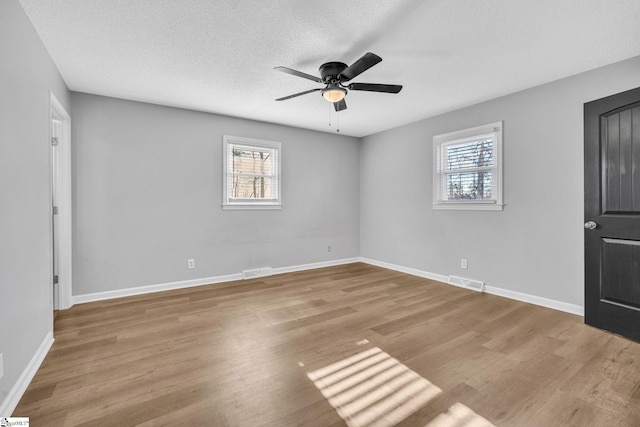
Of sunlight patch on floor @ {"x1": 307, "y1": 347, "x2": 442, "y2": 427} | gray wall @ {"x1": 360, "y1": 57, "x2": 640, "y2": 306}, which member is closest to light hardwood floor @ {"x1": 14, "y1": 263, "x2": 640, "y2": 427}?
sunlight patch on floor @ {"x1": 307, "y1": 347, "x2": 442, "y2": 427}

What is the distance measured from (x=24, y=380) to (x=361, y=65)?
3.21 m

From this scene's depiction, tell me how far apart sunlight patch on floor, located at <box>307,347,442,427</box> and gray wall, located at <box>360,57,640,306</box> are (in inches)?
95.0

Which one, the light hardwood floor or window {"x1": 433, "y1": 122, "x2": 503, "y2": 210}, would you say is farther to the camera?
window {"x1": 433, "y1": 122, "x2": 503, "y2": 210}

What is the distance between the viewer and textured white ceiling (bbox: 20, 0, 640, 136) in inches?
80.4

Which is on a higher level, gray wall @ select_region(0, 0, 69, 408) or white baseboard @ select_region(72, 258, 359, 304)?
gray wall @ select_region(0, 0, 69, 408)

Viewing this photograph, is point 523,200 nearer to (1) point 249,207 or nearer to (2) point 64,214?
(1) point 249,207

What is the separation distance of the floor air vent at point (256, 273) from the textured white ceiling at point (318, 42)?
2653 mm

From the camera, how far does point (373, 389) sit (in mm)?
1860

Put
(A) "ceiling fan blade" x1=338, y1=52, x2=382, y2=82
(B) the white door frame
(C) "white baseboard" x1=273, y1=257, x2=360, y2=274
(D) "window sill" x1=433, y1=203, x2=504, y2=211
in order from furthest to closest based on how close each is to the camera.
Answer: (C) "white baseboard" x1=273, y1=257, x2=360, y2=274 → (D) "window sill" x1=433, y1=203, x2=504, y2=211 → (B) the white door frame → (A) "ceiling fan blade" x1=338, y1=52, x2=382, y2=82

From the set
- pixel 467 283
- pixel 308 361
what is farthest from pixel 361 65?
pixel 467 283

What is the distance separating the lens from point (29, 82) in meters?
2.11

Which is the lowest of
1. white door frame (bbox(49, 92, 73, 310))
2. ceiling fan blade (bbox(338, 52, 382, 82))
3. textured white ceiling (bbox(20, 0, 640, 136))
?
white door frame (bbox(49, 92, 73, 310))

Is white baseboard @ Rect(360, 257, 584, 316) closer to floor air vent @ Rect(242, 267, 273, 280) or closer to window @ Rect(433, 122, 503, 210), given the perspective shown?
window @ Rect(433, 122, 503, 210)

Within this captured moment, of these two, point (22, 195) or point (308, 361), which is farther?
point (308, 361)
